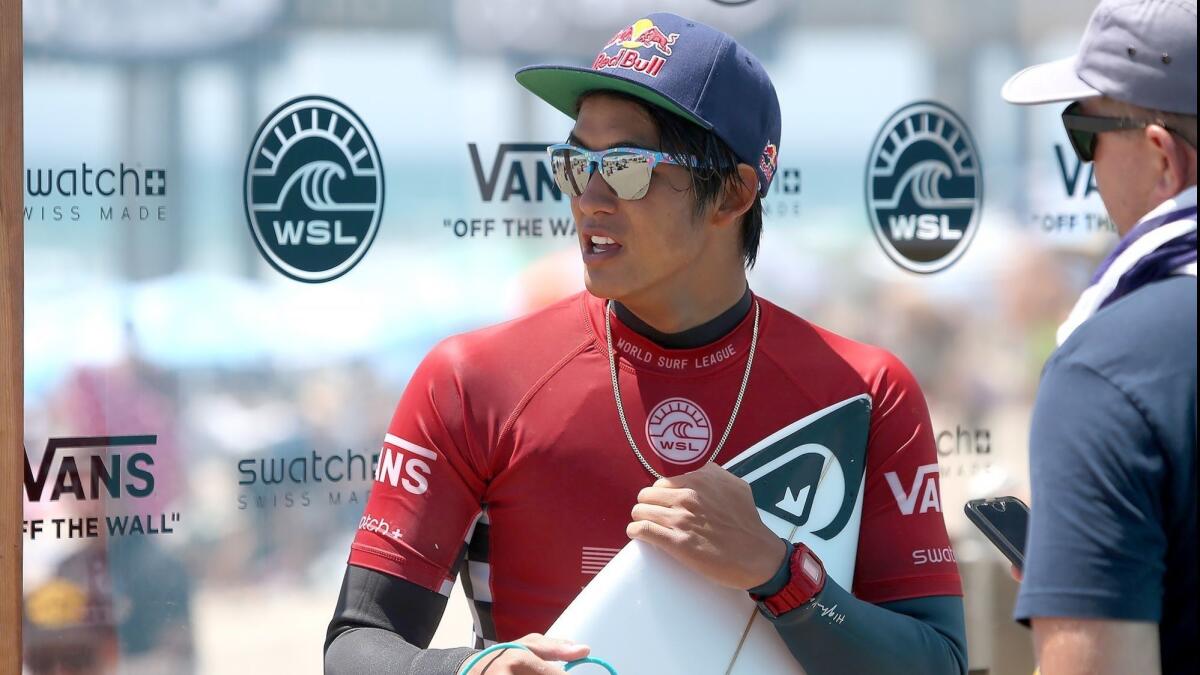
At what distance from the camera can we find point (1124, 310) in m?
1.30

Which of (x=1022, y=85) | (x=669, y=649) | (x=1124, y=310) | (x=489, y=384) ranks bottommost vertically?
(x=669, y=649)

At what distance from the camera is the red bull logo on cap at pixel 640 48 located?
1.95 metres

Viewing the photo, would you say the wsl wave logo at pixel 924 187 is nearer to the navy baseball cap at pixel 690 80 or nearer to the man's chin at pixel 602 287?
the navy baseball cap at pixel 690 80

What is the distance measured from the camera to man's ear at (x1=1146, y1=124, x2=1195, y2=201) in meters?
1.39

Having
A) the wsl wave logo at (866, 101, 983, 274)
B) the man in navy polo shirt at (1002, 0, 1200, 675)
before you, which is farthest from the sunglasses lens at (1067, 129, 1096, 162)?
the wsl wave logo at (866, 101, 983, 274)

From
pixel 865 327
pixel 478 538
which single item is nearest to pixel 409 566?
pixel 478 538

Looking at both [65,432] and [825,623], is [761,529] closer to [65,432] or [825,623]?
[825,623]

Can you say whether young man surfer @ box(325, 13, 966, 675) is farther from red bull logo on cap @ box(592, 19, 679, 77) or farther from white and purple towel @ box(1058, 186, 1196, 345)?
white and purple towel @ box(1058, 186, 1196, 345)

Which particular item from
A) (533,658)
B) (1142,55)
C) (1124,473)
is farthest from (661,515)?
(1142,55)

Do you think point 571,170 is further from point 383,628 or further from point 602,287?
point 383,628

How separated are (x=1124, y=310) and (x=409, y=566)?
3.28 ft

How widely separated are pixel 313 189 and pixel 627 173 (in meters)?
1.38

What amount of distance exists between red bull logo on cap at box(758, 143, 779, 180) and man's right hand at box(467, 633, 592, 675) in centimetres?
75

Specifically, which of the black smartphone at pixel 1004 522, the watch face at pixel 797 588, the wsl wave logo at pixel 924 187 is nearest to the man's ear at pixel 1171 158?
the black smartphone at pixel 1004 522
